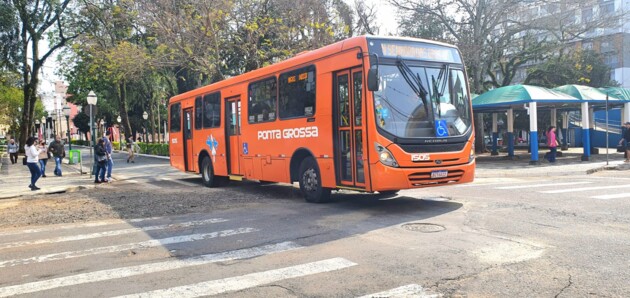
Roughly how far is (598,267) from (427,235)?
234 centimetres

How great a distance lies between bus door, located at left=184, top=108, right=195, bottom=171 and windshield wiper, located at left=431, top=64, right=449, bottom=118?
31.8ft

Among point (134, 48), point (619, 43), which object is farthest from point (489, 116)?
point (134, 48)

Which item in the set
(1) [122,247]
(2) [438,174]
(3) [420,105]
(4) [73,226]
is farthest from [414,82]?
(4) [73,226]

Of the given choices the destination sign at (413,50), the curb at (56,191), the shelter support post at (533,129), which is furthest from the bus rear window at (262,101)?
the shelter support post at (533,129)

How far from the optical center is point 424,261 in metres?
5.65

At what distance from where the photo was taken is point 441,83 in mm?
9445

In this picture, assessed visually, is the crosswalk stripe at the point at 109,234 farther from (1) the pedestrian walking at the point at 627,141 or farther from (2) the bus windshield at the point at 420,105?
(1) the pedestrian walking at the point at 627,141

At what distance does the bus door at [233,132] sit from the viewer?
1348 centimetres

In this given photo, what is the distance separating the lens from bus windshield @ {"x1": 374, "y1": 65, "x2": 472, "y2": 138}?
882 centimetres

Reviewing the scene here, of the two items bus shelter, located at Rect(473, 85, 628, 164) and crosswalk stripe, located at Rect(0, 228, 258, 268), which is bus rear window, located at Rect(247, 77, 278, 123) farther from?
bus shelter, located at Rect(473, 85, 628, 164)

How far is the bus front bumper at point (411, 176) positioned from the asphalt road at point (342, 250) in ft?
1.86

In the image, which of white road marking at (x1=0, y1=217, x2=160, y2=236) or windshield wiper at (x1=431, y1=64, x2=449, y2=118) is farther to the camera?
windshield wiper at (x1=431, y1=64, x2=449, y2=118)

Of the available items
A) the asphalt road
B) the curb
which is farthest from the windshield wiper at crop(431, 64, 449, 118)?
the curb

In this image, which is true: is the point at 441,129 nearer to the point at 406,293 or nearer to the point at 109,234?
the point at 406,293
